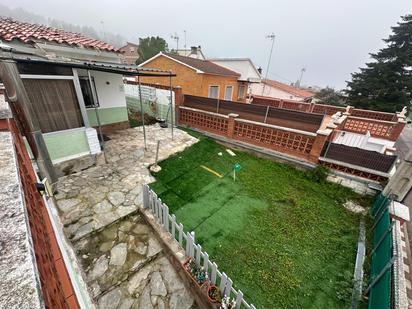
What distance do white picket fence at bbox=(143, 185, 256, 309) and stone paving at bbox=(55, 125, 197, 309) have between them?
0.43 metres

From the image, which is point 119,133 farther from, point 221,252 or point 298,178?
point 298,178

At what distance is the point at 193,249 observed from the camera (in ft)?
11.0

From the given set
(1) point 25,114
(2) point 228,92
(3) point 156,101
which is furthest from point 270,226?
(2) point 228,92

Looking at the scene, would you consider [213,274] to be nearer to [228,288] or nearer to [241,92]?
[228,288]

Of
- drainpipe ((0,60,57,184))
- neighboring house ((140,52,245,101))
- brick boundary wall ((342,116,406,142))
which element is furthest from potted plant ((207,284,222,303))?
neighboring house ((140,52,245,101))

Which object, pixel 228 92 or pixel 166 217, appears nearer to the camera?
pixel 166 217

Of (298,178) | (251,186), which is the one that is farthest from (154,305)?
(298,178)

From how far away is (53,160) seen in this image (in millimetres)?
5223

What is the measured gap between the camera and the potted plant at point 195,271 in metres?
3.14

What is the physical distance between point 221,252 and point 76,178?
14.8 ft

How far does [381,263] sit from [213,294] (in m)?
3.26

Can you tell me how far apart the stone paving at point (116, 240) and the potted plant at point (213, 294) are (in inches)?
19.2

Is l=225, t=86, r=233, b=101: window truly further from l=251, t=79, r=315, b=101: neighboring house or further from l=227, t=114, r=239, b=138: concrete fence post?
l=251, t=79, r=315, b=101: neighboring house

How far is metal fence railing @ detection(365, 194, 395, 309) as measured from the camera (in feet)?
9.29
